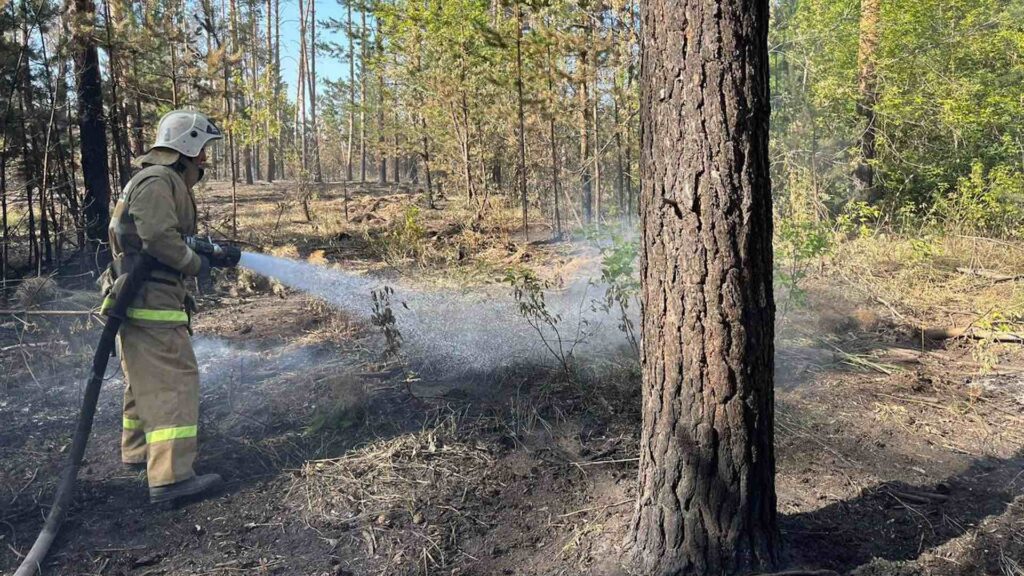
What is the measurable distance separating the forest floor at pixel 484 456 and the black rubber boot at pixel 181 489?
2.7 inches

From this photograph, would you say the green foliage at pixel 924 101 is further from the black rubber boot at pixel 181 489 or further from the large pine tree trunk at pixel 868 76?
the black rubber boot at pixel 181 489

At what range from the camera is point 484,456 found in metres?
3.75

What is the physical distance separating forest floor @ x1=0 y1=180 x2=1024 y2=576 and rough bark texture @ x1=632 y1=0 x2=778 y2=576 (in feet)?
1.33

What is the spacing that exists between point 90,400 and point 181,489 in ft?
2.35

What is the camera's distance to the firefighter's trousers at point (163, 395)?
355 centimetres

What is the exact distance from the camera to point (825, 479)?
3.33 m

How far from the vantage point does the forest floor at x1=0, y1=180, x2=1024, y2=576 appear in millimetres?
2934

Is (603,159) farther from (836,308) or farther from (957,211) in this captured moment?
(836,308)

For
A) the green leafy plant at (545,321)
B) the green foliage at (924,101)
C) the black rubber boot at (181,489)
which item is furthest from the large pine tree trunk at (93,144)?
the green foliage at (924,101)

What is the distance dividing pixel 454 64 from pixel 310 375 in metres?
9.23

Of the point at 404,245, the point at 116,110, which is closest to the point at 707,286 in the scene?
the point at 404,245

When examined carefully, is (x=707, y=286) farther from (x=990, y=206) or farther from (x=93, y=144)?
(x=990, y=206)

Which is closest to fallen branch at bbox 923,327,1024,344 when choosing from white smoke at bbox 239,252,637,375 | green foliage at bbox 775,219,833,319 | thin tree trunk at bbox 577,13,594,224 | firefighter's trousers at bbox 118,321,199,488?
green foliage at bbox 775,219,833,319

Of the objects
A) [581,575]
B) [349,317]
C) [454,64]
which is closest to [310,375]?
[349,317]
